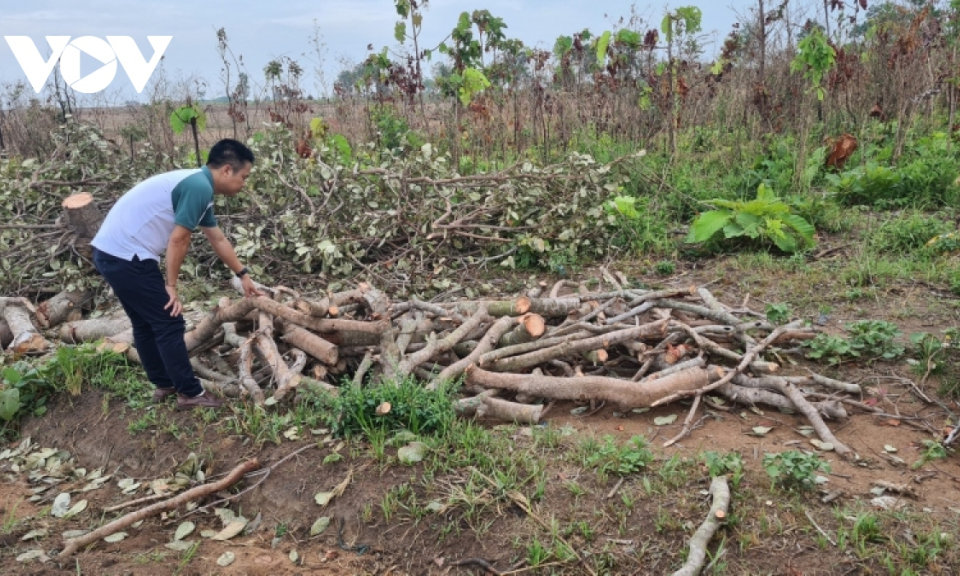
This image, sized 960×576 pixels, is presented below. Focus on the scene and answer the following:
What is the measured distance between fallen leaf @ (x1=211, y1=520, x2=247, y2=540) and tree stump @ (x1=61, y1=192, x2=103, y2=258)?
135 inches

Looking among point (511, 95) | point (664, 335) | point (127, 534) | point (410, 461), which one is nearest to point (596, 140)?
point (511, 95)

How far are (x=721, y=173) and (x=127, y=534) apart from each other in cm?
689

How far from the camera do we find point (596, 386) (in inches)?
142

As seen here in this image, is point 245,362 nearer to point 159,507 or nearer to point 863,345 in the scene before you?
point 159,507

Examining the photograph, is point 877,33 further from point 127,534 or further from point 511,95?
point 127,534

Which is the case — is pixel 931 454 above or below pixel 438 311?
below

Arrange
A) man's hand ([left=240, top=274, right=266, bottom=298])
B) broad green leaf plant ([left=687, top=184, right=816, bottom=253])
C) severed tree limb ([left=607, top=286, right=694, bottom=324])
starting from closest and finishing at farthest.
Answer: man's hand ([left=240, top=274, right=266, bottom=298]) < severed tree limb ([left=607, top=286, right=694, bottom=324]) < broad green leaf plant ([left=687, top=184, right=816, bottom=253])

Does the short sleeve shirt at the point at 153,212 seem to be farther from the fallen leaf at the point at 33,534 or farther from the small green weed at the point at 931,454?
the small green weed at the point at 931,454

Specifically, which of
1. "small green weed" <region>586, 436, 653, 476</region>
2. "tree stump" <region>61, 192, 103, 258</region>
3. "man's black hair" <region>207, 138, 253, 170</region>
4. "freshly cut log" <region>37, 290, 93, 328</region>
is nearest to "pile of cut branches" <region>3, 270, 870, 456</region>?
"small green weed" <region>586, 436, 653, 476</region>

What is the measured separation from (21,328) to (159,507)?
2.66m

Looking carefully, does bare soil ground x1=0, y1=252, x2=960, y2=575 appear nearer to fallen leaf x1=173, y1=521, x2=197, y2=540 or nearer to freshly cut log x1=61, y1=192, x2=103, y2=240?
fallen leaf x1=173, y1=521, x2=197, y2=540

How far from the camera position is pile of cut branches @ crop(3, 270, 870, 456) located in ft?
11.9

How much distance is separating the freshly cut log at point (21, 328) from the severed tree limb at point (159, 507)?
2.19 m

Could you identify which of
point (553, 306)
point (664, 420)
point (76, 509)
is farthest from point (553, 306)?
point (76, 509)
